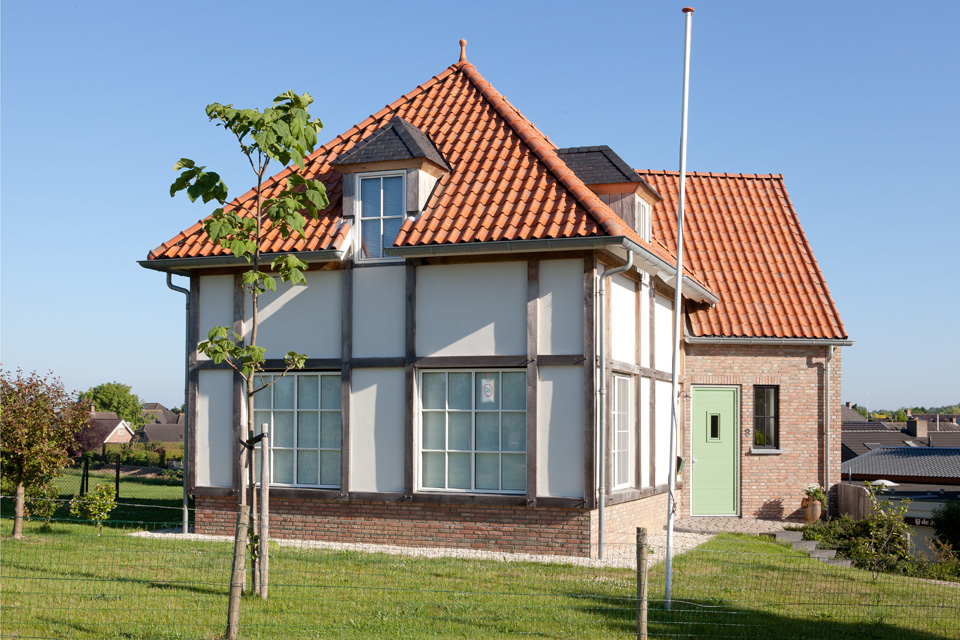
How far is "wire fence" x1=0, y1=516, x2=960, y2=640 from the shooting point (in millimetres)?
8906

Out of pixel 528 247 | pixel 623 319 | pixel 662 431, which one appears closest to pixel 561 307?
pixel 528 247

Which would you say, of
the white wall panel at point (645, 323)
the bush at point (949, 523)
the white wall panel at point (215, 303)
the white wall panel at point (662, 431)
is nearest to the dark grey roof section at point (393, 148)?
the white wall panel at point (215, 303)

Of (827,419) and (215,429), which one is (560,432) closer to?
(215,429)

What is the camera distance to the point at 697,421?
19.9m

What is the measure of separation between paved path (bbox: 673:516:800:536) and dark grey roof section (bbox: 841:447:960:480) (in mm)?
28253

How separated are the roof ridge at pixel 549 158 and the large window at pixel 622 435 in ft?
8.22

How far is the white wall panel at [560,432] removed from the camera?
1357 centimetres

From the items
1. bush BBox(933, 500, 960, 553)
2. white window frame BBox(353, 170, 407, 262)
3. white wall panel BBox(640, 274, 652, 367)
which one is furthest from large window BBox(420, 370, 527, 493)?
bush BBox(933, 500, 960, 553)

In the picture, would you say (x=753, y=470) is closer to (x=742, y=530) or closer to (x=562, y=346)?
(x=742, y=530)

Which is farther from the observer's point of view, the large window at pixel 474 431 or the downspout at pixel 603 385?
the large window at pixel 474 431

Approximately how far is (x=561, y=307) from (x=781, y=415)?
27.2ft

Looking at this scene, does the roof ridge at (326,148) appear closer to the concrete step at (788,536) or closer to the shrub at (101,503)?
the shrub at (101,503)

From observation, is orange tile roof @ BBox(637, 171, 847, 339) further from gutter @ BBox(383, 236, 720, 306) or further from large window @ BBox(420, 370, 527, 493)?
large window @ BBox(420, 370, 527, 493)

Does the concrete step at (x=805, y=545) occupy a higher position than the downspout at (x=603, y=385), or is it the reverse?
the downspout at (x=603, y=385)
